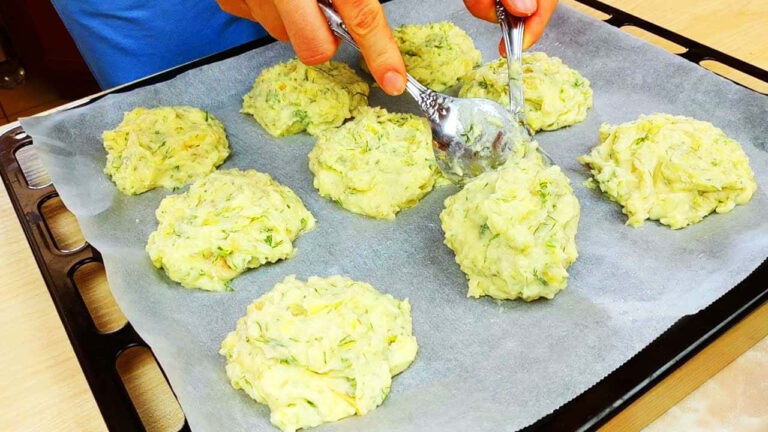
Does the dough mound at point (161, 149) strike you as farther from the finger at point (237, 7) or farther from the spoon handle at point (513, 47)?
the spoon handle at point (513, 47)

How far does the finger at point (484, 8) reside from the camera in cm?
214

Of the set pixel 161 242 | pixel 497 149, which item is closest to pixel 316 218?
pixel 161 242

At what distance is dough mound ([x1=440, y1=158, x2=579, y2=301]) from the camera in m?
1.88

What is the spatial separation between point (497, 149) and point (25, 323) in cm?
161

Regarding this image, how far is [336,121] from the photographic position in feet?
8.74

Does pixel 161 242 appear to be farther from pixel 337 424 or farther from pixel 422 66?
pixel 422 66

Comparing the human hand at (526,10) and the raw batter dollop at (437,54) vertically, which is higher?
the human hand at (526,10)

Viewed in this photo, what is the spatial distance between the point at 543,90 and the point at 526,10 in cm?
50

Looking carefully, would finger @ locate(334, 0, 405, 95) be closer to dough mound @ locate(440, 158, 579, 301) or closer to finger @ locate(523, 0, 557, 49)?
dough mound @ locate(440, 158, 579, 301)

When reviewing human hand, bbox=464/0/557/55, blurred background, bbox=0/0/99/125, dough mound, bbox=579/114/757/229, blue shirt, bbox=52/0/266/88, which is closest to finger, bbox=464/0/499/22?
human hand, bbox=464/0/557/55

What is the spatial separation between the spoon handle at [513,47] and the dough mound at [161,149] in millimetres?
1146

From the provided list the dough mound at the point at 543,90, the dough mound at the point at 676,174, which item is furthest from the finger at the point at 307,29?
the dough mound at the point at 676,174

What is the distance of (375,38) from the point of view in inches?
69.3

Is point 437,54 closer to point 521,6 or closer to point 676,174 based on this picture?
point 521,6
